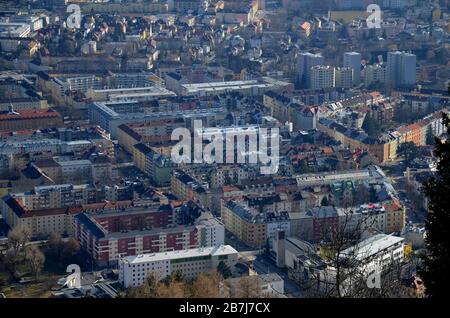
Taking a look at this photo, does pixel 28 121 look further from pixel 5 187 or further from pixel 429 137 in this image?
pixel 429 137

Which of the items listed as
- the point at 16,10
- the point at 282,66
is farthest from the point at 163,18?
the point at 282,66

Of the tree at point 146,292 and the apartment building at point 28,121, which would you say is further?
the apartment building at point 28,121

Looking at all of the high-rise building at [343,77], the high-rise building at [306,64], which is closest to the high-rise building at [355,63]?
the high-rise building at [343,77]

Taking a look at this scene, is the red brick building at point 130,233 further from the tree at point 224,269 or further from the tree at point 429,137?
the tree at point 429,137

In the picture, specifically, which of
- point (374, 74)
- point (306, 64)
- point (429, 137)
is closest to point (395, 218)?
point (429, 137)

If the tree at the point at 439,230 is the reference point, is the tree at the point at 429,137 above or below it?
below

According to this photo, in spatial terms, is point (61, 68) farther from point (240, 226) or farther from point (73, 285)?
point (73, 285)
